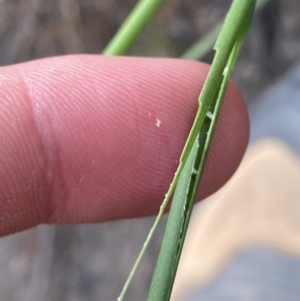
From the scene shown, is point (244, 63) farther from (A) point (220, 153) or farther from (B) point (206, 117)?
(B) point (206, 117)

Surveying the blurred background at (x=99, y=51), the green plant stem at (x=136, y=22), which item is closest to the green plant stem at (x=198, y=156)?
the green plant stem at (x=136, y=22)

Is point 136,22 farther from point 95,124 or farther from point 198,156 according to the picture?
point 198,156

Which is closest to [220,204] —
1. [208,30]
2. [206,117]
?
[208,30]

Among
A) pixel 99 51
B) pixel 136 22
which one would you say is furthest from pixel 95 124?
pixel 99 51

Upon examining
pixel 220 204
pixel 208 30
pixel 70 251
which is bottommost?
pixel 70 251

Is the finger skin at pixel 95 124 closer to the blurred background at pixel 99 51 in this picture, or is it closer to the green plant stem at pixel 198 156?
the green plant stem at pixel 198 156
